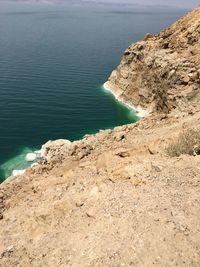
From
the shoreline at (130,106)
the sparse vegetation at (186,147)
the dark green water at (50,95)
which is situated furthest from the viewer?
the shoreline at (130,106)

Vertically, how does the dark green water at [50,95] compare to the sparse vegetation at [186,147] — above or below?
below

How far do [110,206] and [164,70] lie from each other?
43269mm

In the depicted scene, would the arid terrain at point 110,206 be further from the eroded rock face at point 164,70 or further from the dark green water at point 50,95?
the eroded rock face at point 164,70

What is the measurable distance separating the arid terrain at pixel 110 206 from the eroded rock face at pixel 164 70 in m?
19.4

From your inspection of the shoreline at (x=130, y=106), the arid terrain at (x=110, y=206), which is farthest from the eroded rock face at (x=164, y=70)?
the arid terrain at (x=110, y=206)

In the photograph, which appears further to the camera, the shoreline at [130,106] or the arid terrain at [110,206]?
the shoreline at [130,106]

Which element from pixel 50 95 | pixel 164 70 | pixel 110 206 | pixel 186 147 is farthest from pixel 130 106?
pixel 110 206

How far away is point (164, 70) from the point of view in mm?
60812

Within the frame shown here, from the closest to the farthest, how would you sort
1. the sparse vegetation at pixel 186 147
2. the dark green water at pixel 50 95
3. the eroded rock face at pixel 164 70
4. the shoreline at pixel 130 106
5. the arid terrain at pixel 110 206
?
the arid terrain at pixel 110 206, the sparse vegetation at pixel 186 147, the eroded rock face at pixel 164 70, the dark green water at pixel 50 95, the shoreline at pixel 130 106

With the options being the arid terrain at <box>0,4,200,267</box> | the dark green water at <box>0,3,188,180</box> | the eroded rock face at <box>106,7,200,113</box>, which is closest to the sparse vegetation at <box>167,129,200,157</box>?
the arid terrain at <box>0,4,200,267</box>

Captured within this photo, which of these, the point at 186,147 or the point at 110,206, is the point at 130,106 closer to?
the point at 186,147

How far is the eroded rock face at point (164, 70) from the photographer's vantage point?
5616 centimetres

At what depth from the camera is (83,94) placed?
77312mm

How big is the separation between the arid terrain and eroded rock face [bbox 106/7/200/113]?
19.4 metres
